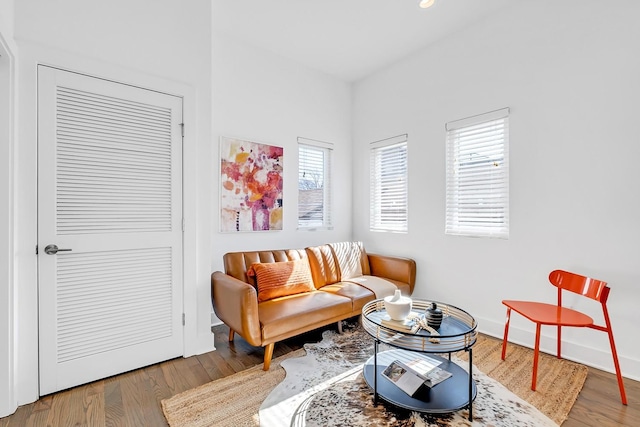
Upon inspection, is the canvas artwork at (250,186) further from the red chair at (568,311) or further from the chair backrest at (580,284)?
the chair backrest at (580,284)

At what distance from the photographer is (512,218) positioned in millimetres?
2771

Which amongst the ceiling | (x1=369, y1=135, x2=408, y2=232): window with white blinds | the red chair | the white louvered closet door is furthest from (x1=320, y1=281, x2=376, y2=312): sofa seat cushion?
the ceiling

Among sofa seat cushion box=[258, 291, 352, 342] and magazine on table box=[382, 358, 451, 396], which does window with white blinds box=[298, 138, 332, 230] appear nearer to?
sofa seat cushion box=[258, 291, 352, 342]

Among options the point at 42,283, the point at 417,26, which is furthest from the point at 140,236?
the point at 417,26

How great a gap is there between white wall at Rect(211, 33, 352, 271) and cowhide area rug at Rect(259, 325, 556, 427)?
5.23 ft

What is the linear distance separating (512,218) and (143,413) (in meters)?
3.23

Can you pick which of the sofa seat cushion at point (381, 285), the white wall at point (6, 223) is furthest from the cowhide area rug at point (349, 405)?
the white wall at point (6, 223)

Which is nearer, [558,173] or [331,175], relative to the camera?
[558,173]

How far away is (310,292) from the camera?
2982 mm

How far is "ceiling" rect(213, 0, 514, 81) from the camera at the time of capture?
9.00 feet

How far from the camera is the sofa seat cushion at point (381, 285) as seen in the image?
3.10 metres

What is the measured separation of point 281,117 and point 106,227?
88.1 inches

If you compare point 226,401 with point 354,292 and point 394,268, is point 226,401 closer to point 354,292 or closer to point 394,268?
point 354,292

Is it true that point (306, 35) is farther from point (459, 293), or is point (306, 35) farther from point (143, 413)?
point (143, 413)
